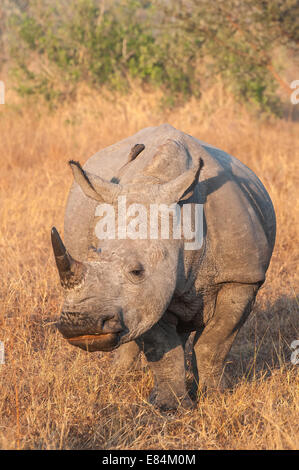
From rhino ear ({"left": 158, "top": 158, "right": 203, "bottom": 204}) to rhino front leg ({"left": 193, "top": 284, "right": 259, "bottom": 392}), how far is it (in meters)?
0.73

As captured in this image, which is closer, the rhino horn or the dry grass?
the rhino horn

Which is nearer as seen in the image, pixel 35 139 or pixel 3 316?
pixel 3 316

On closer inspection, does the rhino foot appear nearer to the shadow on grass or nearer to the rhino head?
the shadow on grass

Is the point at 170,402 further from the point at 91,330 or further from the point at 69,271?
the point at 69,271

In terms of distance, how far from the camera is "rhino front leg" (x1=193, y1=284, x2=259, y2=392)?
3.51 metres

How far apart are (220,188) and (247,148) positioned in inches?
234

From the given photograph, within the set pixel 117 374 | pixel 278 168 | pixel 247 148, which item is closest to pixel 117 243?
pixel 117 374

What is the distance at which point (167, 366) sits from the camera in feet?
11.8

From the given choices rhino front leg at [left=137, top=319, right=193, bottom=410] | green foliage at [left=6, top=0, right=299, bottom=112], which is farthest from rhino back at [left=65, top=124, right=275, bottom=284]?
green foliage at [left=6, top=0, right=299, bottom=112]

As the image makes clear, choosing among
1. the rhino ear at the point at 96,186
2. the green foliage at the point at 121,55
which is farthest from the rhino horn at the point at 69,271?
the green foliage at the point at 121,55

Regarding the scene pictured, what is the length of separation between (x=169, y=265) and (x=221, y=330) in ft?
2.57

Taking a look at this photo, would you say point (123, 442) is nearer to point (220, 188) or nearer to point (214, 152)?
point (220, 188)

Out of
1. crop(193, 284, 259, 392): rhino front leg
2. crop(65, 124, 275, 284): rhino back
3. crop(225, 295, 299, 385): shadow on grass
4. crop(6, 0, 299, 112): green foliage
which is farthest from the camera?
crop(6, 0, 299, 112): green foliage
